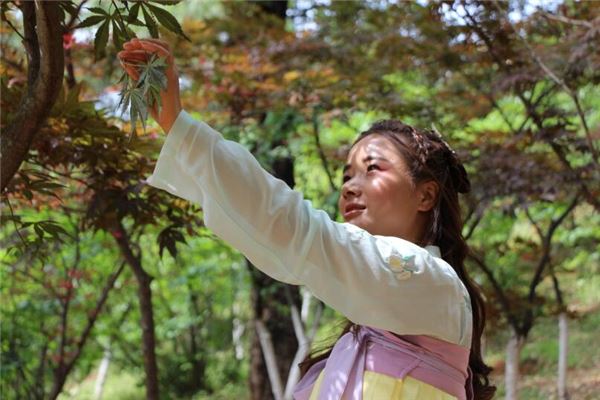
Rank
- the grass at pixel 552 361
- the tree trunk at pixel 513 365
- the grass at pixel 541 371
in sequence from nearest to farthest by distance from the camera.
Result: the tree trunk at pixel 513 365 < the grass at pixel 552 361 < the grass at pixel 541 371

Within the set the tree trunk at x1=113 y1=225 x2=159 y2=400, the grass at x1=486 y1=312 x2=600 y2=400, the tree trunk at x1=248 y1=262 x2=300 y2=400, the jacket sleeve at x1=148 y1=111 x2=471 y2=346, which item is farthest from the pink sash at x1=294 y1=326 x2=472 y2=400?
the grass at x1=486 y1=312 x2=600 y2=400

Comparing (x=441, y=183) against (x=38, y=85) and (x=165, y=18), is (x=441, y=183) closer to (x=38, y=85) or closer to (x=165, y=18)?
(x=165, y=18)

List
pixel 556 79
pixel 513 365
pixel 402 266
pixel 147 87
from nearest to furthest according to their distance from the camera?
pixel 147 87
pixel 402 266
pixel 556 79
pixel 513 365

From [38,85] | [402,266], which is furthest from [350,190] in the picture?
[38,85]

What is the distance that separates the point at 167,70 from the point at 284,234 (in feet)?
0.94

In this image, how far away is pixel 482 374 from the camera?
167cm

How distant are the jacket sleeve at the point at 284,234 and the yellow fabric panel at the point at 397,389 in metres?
0.17

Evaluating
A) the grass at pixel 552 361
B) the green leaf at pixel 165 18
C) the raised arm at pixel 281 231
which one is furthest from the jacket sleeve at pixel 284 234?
the grass at pixel 552 361

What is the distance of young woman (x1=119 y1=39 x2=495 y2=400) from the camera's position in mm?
991

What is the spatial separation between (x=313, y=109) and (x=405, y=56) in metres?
0.96

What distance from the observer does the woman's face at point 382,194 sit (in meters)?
1.37

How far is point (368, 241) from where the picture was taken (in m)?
1.09

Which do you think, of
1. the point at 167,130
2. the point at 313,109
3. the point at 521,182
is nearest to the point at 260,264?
the point at 167,130

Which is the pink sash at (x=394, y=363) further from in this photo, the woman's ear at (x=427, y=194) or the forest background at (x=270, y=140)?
the forest background at (x=270, y=140)
